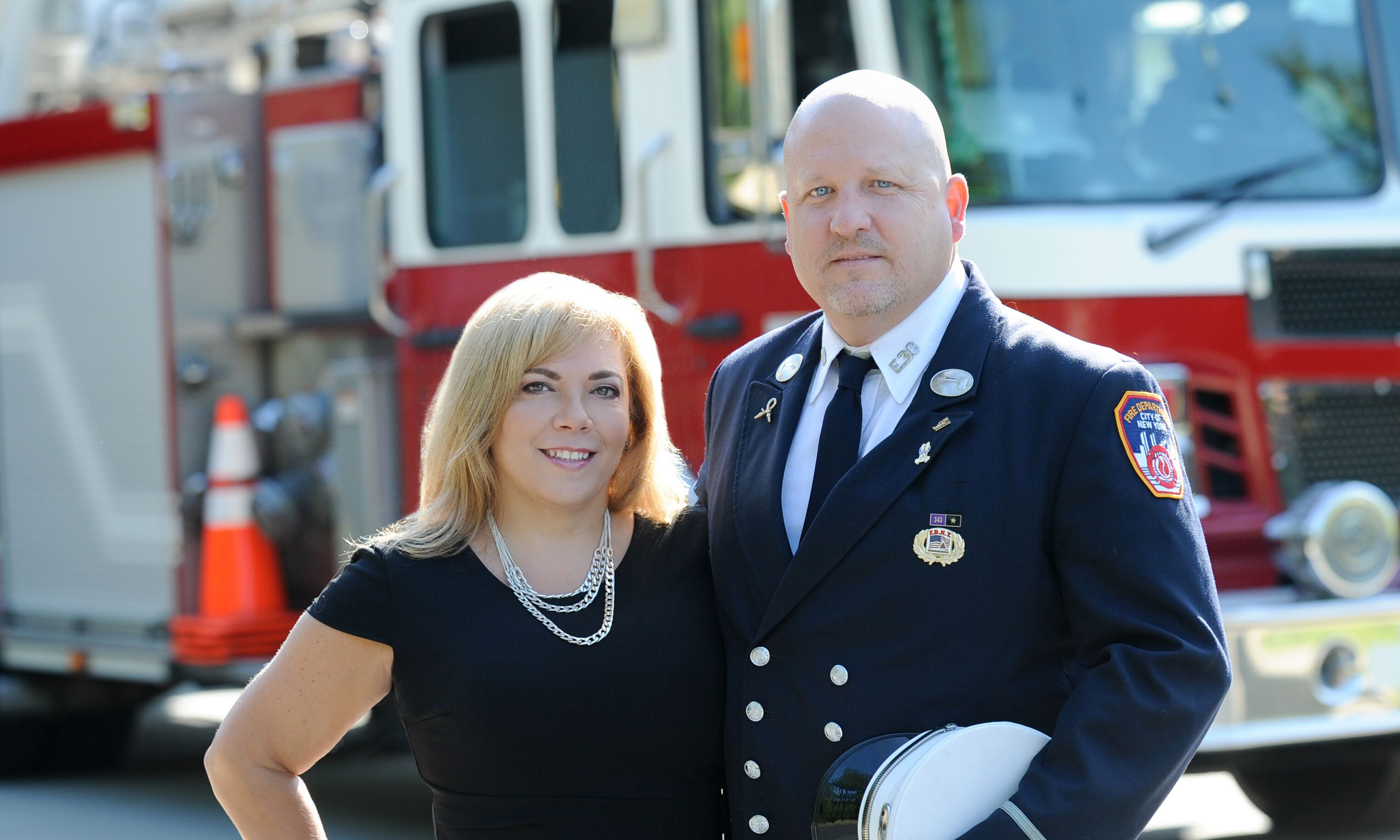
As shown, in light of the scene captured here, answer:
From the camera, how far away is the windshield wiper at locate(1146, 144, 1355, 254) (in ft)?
15.1

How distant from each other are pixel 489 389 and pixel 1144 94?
9.07 feet

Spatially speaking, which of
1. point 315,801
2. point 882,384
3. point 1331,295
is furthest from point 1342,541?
point 315,801

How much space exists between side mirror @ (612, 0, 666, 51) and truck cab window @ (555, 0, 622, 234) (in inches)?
6.5

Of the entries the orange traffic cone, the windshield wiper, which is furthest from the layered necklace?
the orange traffic cone

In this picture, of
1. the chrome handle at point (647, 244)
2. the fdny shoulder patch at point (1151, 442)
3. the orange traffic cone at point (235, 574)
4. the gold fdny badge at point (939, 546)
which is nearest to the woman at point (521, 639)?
the gold fdny badge at point (939, 546)

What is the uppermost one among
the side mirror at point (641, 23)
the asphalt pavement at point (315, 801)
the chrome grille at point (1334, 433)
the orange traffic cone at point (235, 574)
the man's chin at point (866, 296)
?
the side mirror at point (641, 23)

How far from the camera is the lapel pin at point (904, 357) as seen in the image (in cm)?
242

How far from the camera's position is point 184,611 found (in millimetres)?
6254

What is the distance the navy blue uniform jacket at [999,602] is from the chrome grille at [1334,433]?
2.56m

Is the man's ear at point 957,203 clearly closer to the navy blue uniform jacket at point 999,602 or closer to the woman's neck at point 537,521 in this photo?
the navy blue uniform jacket at point 999,602

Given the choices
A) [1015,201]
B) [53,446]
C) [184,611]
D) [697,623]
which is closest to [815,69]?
[1015,201]

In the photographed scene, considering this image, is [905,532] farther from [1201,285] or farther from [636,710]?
[1201,285]

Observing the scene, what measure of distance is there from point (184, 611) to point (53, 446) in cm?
111

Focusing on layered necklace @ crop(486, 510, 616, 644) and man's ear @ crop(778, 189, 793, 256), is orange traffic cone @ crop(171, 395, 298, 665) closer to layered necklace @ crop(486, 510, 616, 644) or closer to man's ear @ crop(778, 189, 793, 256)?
layered necklace @ crop(486, 510, 616, 644)
